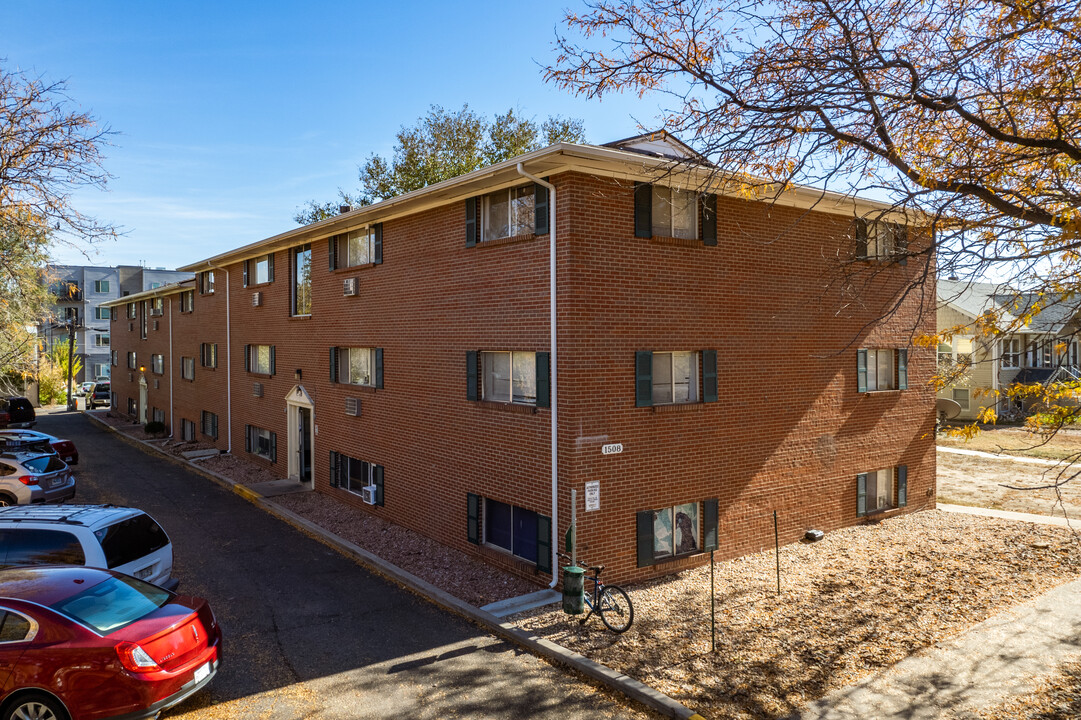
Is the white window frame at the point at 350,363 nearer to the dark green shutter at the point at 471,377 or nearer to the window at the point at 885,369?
the dark green shutter at the point at 471,377

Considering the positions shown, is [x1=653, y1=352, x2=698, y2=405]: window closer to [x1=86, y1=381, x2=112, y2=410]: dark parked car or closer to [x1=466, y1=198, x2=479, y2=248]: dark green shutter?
[x1=466, y1=198, x2=479, y2=248]: dark green shutter

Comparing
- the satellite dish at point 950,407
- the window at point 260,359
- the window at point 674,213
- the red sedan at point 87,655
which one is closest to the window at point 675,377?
the window at point 674,213

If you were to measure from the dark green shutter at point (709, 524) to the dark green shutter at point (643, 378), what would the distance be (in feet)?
8.20

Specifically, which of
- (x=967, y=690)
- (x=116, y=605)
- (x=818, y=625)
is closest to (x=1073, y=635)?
(x=967, y=690)

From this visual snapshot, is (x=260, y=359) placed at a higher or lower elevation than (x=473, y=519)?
higher

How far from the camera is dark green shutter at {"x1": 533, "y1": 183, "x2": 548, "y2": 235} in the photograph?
11.6 metres

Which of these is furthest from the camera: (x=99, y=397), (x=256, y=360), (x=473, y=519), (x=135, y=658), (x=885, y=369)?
(x=99, y=397)

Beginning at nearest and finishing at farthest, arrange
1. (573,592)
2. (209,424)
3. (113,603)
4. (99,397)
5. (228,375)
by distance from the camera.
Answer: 1. (113,603)
2. (573,592)
3. (228,375)
4. (209,424)
5. (99,397)

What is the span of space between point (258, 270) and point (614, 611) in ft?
59.9

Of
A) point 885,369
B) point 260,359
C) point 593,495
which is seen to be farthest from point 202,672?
point 260,359

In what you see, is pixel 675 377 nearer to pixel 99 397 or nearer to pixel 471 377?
pixel 471 377

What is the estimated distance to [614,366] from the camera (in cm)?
1169

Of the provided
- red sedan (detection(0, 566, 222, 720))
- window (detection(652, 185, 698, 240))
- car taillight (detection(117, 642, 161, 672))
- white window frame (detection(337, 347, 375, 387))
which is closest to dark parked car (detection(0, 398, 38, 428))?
white window frame (detection(337, 347, 375, 387))

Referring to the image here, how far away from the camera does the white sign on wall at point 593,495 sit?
1134 cm
